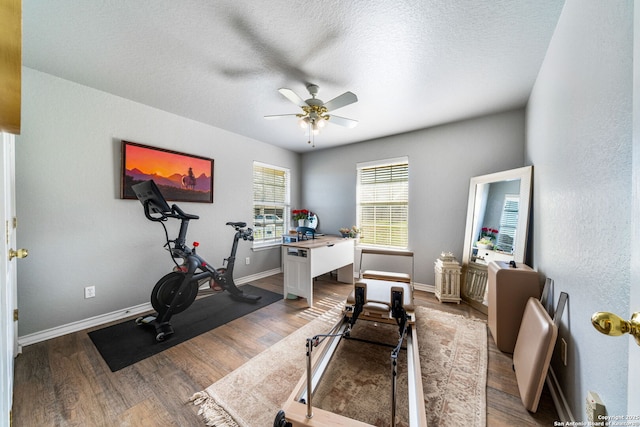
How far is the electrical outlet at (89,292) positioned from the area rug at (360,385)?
6.41 feet

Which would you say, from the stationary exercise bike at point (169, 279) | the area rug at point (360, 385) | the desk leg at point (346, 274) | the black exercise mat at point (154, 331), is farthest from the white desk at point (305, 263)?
the stationary exercise bike at point (169, 279)

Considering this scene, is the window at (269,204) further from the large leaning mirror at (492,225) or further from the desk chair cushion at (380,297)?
the large leaning mirror at (492,225)

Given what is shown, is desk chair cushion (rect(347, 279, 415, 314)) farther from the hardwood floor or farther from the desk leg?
the desk leg

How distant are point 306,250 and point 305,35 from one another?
2.33m

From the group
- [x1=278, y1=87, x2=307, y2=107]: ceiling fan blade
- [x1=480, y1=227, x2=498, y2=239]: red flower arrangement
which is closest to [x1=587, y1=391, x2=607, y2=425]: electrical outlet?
[x1=480, y1=227, x2=498, y2=239]: red flower arrangement

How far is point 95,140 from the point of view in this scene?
2537 mm

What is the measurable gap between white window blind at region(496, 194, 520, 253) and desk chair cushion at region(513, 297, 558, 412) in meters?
1.07

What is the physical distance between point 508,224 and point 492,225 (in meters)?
0.25

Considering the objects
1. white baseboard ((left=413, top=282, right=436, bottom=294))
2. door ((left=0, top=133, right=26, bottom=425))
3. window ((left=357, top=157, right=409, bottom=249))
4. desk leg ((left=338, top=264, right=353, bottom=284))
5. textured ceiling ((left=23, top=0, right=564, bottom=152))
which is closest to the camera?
door ((left=0, top=133, right=26, bottom=425))

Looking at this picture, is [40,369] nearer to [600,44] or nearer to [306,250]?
[306,250]

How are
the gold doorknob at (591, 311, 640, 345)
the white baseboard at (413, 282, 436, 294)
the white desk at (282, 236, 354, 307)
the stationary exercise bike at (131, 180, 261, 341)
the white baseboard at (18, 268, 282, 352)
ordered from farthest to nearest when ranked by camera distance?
the white baseboard at (413, 282, 436, 294) < the white desk at (282, 236, 354, 307) < the stationary exercise bike at (131, 180, 261, 341) < the white baseboard at (18, 268, 282, 352) < the gold doorknob at (591, 311, 640, 345)

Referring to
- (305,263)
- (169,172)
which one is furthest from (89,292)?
(305,263)

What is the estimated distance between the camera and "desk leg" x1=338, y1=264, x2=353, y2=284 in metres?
4.07

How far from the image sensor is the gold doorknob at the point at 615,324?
47cm
